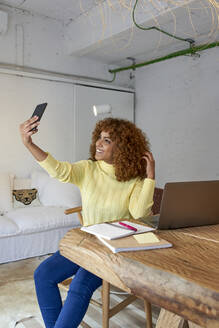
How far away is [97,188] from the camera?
177 centimetres

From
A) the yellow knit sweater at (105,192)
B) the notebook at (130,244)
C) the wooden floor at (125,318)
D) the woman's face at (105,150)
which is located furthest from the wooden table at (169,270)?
the wooden floor at (125,318)

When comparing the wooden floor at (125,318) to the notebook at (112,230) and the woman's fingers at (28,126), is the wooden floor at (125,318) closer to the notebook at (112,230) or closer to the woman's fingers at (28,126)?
the notebook at (112,230)

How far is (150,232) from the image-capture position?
3.97 feet

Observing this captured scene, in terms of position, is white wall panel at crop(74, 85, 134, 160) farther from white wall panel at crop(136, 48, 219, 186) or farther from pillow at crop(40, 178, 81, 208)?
pillow at crop(40, 178, 81, 208)

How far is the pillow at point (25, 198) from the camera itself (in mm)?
3550

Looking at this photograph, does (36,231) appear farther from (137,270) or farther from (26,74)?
(137,270)

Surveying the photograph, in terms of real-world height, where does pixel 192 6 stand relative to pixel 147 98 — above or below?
above

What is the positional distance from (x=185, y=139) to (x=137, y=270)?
3604 mm

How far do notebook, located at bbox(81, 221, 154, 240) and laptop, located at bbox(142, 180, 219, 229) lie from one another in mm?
86

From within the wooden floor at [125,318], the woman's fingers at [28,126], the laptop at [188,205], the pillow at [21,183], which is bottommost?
the wooden floor at [125,318]

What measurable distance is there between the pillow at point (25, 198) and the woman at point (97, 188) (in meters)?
1.78

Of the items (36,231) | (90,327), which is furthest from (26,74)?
(90,327)

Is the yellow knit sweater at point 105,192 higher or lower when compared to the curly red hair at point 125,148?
lower

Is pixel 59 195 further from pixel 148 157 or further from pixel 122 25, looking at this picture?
pixel 148 157
